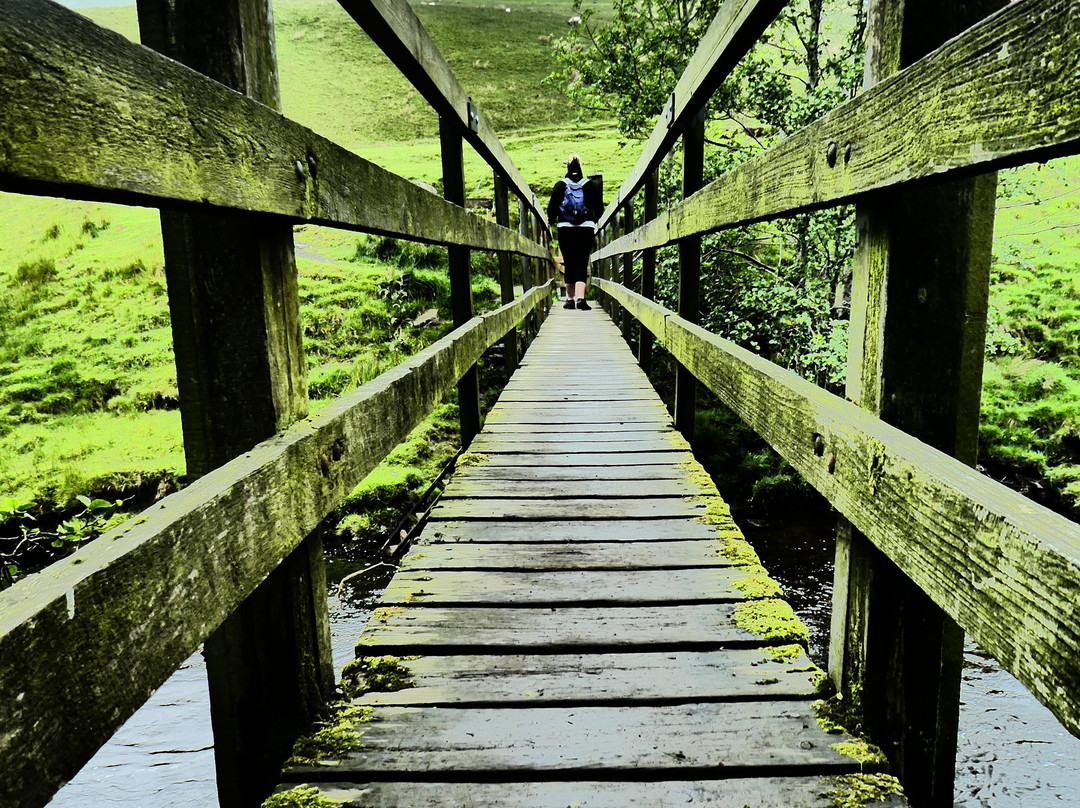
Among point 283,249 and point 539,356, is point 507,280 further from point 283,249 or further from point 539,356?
point 283,249

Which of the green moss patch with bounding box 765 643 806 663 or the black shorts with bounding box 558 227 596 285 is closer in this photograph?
the green moss patch with bounding box 765 643 806 663

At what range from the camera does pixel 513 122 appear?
6216cm

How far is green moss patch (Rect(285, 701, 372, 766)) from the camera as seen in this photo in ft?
4.59

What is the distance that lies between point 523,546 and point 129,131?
194cm

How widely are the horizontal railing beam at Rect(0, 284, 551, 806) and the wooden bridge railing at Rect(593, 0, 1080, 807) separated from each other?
1.04 meters

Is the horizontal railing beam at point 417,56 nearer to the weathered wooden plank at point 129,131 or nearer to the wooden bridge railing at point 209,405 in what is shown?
the wooden bridge railing at point 209,405

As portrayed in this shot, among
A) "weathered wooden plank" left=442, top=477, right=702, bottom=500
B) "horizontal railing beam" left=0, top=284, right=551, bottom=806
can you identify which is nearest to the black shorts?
"weathered wooden plank" left=442, top=477, right=702, bottom=500

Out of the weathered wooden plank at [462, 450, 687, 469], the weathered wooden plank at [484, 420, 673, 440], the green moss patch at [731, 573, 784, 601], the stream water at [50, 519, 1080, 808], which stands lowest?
the stream water at [50, 519, 1080, 808]

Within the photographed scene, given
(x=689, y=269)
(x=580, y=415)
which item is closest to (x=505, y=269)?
(x=580, y=415)

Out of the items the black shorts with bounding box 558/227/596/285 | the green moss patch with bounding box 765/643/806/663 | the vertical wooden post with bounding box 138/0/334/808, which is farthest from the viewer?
the black shorts with bounding box 558/227/596/285

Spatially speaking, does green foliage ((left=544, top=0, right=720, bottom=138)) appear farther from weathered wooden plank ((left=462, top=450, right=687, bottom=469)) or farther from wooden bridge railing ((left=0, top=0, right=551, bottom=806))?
wooden bridge railing ((left=0, top=0, right=551, bottom=806))

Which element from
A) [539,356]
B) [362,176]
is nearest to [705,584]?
[362,176]

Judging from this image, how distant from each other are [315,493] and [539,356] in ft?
19.9

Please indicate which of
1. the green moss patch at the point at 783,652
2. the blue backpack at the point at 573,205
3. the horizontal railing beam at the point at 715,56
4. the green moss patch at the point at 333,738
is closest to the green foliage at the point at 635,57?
the blue backpack at the point at 573,205
